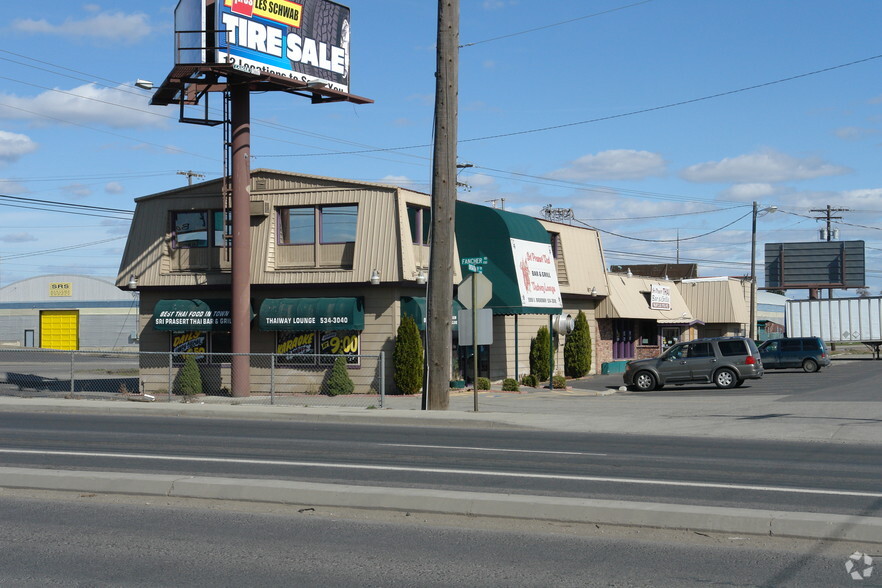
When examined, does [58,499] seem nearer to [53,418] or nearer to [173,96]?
[53,418]

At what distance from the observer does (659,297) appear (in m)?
47.1

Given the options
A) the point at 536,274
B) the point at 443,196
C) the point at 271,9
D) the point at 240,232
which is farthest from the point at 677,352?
the point at 271,9

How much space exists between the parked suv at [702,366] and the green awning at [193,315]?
14.3 meters

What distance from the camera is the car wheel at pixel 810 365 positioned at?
44906 mm

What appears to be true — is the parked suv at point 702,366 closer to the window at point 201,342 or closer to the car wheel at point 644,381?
the car wheel at point 644,381

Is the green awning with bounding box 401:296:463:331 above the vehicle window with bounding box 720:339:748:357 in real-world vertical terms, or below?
above

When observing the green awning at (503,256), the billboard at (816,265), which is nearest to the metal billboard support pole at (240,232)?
the green awning at (503,256)

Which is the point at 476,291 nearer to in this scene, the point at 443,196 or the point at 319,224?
the point at 443,196

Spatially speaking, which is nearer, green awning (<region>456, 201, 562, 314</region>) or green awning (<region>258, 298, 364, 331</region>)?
green awning (<region>258, 298, 364, 331</region>)

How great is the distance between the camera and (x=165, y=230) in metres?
30.7

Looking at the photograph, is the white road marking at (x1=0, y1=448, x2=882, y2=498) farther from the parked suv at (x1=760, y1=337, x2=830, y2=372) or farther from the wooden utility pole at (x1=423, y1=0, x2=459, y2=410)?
the parked suv at (x1=760, y1=337, x2=830, y2=372)

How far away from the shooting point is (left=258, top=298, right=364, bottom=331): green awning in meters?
27.8

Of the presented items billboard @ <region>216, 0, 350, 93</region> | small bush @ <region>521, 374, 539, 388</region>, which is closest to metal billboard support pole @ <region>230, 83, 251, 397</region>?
billboard @ <region>216, 0, 350, 93</region>

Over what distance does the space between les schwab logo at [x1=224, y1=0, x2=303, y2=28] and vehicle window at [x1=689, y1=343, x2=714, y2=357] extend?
1744cm
